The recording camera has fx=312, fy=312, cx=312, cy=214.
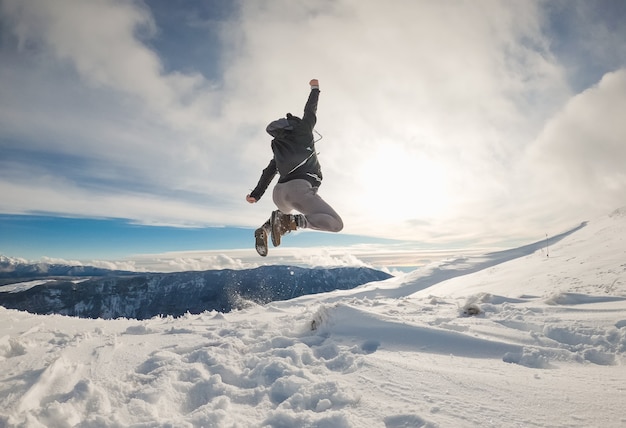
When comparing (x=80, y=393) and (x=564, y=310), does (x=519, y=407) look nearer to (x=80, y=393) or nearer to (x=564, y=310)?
(x=80, y=393)

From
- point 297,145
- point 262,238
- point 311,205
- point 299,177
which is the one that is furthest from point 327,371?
point 297,145

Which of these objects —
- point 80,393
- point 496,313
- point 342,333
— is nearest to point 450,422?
point 342,333

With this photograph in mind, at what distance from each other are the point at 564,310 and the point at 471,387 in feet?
15.8

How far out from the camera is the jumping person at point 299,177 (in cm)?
527

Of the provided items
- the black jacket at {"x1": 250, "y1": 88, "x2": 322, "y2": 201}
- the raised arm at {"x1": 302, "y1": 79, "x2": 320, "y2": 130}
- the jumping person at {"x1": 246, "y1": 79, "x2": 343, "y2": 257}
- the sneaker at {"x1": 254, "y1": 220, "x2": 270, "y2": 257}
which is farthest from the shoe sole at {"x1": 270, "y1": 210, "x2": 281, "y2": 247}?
the raised arm at {"x1": 302, "y1": 79, "x2": 320, "y2": 130}

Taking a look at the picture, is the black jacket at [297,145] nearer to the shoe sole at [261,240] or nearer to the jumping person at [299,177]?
the jumping person at [299,177]

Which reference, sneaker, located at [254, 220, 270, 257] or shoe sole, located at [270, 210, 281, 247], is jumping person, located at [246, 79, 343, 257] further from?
sneaker, located at [254, 220, 270, 257]

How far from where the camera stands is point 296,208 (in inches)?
221

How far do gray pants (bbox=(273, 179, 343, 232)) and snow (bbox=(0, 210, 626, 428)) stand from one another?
1.43m

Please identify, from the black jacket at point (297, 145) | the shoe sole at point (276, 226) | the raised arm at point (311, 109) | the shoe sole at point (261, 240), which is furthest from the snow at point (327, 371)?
the raised arm at point (311, 109)

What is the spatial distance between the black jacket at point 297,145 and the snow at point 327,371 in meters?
2.38

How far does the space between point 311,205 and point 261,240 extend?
1185mm

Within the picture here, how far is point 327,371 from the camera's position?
131 inches

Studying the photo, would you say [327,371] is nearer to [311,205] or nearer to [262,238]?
[311,205]
